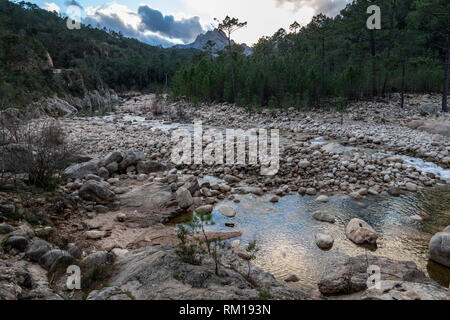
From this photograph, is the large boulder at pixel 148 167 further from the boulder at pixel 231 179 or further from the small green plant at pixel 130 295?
the small green plant at pixel 130 295

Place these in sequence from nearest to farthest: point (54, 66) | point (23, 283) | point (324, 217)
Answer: point (23, 283), point (324, 217), point (54, 66)

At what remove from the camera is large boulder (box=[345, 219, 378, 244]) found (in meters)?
4.98

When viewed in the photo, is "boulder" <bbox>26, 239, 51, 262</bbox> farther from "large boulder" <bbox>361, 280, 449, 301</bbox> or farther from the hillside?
the hillside

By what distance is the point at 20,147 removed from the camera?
19.1 ft

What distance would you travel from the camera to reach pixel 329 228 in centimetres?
558

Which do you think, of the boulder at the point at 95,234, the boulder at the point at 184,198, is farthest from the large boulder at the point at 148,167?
the boulder at the point at 95,234

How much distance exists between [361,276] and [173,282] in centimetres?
255

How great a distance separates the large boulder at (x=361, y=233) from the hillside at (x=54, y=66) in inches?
356

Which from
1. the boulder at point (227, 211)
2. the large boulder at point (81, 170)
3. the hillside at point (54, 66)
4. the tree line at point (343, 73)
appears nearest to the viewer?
the boulder at point (227, 211)

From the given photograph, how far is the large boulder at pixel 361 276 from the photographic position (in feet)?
11.4

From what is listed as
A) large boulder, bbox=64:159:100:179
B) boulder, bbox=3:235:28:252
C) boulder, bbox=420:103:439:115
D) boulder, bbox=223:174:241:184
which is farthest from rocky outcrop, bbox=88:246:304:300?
boulder, bbox=420:103:439:115

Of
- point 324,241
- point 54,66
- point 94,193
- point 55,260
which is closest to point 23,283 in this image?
point 55,260

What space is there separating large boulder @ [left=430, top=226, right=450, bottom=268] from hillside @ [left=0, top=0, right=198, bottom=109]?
10.2 metres

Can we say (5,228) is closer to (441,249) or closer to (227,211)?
(227,211)
